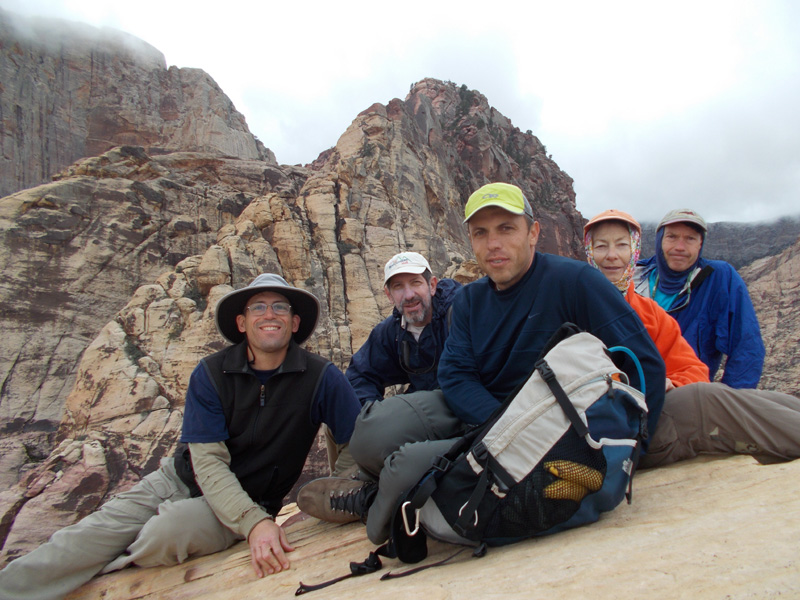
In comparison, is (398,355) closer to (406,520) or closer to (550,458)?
(406,520)

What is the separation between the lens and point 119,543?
3.53 meters

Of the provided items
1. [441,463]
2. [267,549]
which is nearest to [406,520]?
[441,463]

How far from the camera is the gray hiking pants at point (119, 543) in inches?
123

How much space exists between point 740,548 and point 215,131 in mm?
43916

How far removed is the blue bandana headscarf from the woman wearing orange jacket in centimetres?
126

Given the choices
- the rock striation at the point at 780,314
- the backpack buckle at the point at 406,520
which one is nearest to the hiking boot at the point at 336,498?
the backpack buckle at the point at 406,520

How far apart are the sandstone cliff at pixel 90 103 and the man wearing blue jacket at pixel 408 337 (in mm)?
35021

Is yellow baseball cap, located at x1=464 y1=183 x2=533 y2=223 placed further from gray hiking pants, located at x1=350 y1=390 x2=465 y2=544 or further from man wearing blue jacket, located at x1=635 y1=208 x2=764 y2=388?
man wearing blue jacket, located at x1=635 y1=208 x2=764 y2=388

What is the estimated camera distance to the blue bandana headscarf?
4.35 m

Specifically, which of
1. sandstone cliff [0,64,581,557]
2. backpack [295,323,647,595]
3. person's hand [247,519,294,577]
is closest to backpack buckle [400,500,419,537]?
backpack [295,323,647,595]

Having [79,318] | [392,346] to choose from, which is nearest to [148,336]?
[79,318]

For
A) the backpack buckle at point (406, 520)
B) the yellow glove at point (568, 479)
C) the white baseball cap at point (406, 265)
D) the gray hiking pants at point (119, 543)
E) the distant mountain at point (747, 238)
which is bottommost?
the gray hiking pants at point (119, 543)

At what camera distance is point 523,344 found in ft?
9.14

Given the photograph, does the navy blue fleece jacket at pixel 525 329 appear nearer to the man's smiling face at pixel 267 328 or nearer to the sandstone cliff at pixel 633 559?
the sandstone cliff at pixel 633 559
